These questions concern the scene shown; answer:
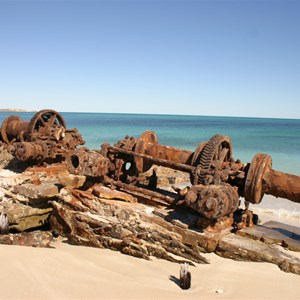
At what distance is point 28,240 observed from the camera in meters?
6.06

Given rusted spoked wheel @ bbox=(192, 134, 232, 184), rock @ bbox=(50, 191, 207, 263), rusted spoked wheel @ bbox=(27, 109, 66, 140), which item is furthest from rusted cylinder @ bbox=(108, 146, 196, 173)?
rusted spoked wheel @ bbox=(27, 109, 66, 140)

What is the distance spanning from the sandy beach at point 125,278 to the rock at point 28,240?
44cm

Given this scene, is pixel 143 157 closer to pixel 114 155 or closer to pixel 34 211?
pixel 114 155

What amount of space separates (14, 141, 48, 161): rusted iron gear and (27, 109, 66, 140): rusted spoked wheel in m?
0.53

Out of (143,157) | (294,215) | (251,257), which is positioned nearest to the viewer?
(251,257)

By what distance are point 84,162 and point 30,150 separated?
2522mm

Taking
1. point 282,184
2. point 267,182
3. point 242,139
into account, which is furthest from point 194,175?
point 242,139

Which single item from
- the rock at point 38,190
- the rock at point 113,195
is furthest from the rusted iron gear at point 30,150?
the rock at point 113,195

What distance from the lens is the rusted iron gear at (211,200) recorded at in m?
4.83

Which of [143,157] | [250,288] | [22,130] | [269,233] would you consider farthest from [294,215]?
[22,130]

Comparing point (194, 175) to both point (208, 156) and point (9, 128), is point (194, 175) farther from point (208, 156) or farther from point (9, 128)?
point (9, 128)

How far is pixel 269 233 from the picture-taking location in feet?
17.9

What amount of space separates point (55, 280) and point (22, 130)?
659 cm

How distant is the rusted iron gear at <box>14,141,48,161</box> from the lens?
8266 mm
